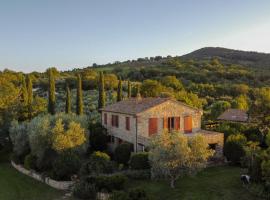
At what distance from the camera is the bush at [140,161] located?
26734mm

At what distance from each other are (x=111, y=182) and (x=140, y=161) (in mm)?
4196

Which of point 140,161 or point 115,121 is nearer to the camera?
point 140,161

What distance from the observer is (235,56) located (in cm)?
13012

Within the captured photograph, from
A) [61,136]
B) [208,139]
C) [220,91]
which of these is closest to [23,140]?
[61,136]

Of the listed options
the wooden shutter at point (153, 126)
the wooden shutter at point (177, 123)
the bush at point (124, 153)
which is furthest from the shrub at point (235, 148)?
the bush at point (124, 153)

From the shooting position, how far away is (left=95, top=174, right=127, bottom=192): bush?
75.7 ft

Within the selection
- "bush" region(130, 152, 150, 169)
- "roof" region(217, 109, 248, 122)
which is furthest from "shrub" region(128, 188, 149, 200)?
"roof" region(217, 109, 248, 122)

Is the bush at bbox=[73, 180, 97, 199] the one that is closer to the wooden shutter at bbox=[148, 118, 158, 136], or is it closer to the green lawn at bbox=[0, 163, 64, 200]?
the green lawn at bbox=[0, 163, 64, 200]

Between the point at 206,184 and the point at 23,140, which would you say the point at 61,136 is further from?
the point at 206,184

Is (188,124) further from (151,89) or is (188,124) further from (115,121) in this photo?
(151,89)

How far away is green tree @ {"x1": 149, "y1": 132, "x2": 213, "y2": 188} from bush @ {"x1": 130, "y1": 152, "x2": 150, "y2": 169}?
3190 millimetres

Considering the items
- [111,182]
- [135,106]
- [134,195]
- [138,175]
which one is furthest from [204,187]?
[135,106]

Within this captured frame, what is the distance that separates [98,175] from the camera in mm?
25297

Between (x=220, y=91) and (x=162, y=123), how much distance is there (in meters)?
49.8
